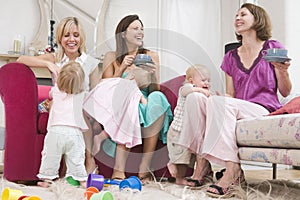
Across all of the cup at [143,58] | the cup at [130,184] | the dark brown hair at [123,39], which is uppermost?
the dark brown hair at [123,39]

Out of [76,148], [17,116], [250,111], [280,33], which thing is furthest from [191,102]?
[280,33]

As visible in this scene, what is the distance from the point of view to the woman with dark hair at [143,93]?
6.77 ft

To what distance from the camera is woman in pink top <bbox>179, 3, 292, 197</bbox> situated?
1.72m

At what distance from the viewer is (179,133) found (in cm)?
196

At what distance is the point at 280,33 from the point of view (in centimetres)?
349

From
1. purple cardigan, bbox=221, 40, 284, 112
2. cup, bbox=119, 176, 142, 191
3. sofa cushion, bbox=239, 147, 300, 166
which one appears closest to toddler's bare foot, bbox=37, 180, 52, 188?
cup, bbox=119, 176, 142, 191

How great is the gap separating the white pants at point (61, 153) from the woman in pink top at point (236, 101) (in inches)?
20.4

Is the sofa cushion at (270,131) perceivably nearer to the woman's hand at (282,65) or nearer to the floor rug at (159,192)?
the floor rug at (159,192)

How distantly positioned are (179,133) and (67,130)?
55cm

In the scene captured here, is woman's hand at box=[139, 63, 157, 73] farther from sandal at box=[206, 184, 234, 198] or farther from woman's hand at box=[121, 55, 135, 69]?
sandal at box=[206, 184, 234, 198]

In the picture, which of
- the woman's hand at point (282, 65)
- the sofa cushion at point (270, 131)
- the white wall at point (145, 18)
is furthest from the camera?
the white wall at point (145, 18)

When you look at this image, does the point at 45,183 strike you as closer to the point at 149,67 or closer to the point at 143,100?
the point at 143,100

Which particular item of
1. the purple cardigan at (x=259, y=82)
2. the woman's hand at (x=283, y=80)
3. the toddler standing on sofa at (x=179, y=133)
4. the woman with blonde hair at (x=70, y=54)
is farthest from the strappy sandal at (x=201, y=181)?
the woman with blonde hair at (x=70, y=54)

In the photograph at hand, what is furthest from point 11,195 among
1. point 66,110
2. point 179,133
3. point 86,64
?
point 86,64
